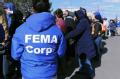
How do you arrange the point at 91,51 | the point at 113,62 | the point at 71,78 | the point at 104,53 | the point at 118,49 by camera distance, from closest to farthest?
the point at 91,51, the point at 71,78, the point at 113,62, the point at 104,53, the point at 118,49

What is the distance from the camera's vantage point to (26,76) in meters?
5.61

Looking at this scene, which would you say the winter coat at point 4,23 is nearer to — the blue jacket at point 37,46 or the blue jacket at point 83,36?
the blue jacket at point 83,36

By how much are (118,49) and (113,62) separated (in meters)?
3.86

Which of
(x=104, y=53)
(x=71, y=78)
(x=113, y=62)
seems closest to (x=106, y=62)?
(x=113, y=62)

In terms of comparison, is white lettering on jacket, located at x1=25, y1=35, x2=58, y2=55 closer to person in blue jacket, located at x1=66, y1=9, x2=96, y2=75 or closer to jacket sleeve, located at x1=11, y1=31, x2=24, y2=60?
jacket sleeve, located at x1=11, y1=31, x2=24, y2=60

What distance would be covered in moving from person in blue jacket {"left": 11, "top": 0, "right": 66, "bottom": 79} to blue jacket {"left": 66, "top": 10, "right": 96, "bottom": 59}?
4550mm

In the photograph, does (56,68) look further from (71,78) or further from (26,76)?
(71,78)

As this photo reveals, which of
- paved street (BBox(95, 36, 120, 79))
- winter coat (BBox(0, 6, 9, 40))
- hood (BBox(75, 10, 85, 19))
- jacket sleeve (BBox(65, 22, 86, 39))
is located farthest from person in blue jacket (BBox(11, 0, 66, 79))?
paved street (BBox(95, 36, 120, 79))

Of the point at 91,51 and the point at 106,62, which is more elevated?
the point at 91,51

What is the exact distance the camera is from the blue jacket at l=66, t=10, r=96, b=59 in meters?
10.2

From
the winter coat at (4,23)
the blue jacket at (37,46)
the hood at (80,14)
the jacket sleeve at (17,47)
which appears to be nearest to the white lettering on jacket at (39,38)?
the blue jacket at (37,46)

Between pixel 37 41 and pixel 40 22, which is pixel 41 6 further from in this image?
pixel 37 41

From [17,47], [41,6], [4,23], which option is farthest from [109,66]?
[17,47]

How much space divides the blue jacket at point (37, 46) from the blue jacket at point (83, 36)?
4568mm
